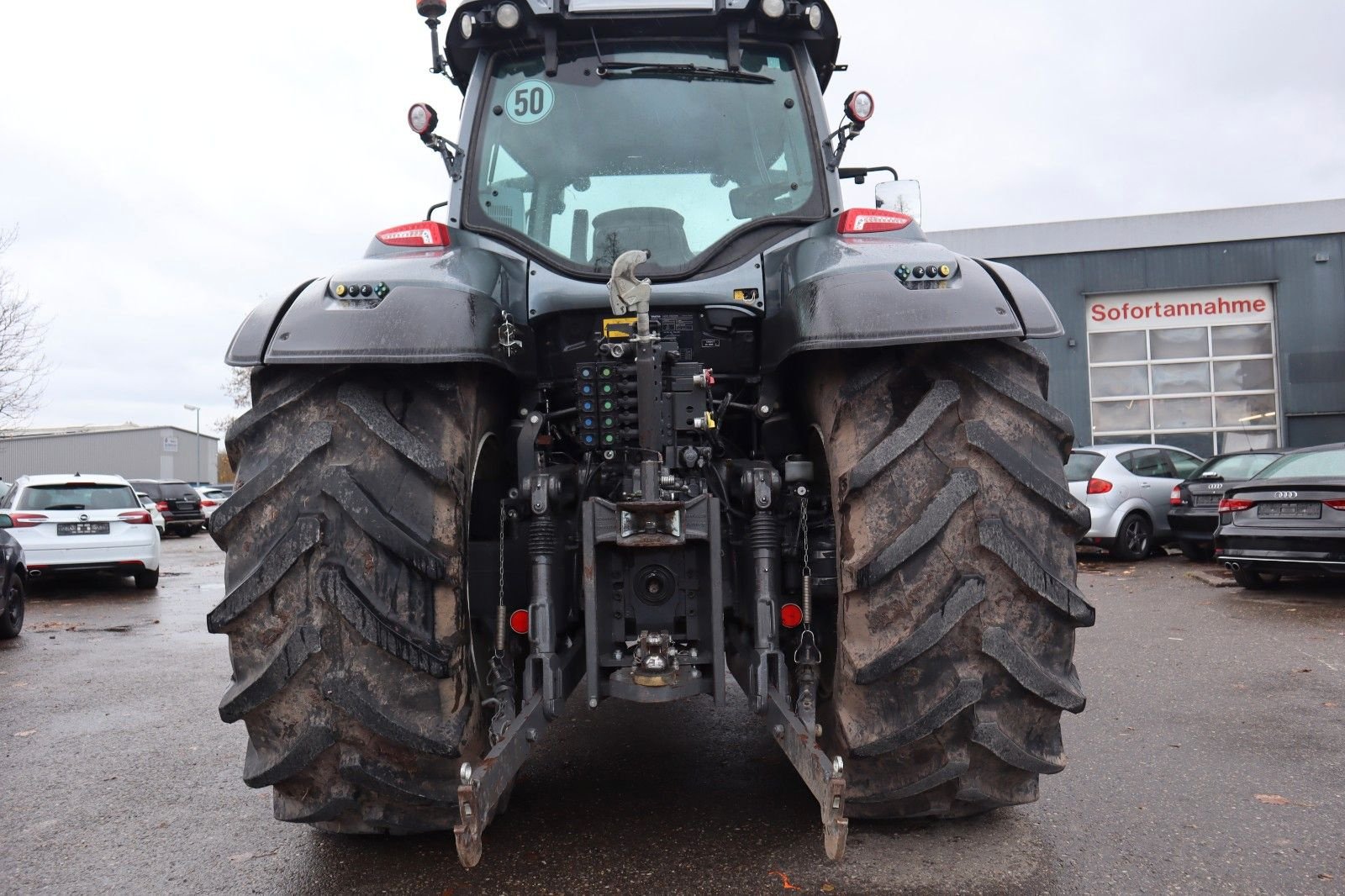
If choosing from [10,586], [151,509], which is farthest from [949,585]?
[151,509]

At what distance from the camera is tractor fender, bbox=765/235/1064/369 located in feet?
9.05

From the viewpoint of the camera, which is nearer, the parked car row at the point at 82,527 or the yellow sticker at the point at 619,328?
the yellow sticker at the point at 619,328

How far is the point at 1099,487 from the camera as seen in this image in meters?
13.6

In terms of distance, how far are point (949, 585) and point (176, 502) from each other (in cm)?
3024

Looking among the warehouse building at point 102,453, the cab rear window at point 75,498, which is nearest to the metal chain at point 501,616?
the cab rear window at point 75,498

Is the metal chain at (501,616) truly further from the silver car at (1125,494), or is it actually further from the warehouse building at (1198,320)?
the warehouse building at (1198,320)

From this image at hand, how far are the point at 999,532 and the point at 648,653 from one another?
104 cm

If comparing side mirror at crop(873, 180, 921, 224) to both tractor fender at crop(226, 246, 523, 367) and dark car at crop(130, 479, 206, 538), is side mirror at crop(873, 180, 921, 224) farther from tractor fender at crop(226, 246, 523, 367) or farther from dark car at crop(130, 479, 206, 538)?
dark car at crop(130, 479, 206, 538)

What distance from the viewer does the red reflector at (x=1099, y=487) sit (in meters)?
13.5

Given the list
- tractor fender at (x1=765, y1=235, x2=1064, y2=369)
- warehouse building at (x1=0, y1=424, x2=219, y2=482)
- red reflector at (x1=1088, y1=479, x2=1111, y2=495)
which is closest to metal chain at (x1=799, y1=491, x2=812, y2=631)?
tractor fender at (x1=765, y1=235, x2=1064, y2=369)

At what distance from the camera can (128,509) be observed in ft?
46.3

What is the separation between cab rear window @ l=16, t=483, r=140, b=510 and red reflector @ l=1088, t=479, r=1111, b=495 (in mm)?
13437

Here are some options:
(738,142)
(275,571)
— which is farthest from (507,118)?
(275,571)

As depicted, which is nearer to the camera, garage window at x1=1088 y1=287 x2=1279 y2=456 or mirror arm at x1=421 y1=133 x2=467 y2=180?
mirror arm at x1=421 y1=133 x2=467 y2=180
